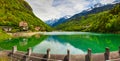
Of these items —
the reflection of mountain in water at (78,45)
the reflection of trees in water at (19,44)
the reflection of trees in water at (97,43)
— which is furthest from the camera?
the reflection of trees in water at (97,43)

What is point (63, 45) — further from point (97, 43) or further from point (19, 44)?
point (19, 44)

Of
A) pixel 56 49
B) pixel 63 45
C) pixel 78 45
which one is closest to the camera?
pixel 56 49

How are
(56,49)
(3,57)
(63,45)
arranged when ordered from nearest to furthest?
(3,57) < (56,49) < (63,45)

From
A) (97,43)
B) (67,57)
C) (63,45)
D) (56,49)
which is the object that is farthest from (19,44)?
(67,57)

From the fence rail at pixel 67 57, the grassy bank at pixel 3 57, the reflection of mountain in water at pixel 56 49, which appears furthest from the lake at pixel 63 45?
the fence rail at pixel 67 57

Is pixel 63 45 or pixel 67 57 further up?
pixel 63 45

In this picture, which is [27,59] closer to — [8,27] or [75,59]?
[75,59]

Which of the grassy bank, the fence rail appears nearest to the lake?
the grassy bank

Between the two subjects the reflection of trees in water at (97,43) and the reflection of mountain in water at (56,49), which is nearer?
the reflection of mountain in water at (56,49)

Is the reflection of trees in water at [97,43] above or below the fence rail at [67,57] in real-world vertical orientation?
above

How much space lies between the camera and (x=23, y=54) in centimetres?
2742

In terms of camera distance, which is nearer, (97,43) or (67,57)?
(67,57)

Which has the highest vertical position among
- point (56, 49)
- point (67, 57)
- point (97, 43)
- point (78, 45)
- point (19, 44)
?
point (97, 43)

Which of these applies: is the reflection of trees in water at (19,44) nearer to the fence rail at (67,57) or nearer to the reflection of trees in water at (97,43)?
the reflection of trees in water at (97,43)
